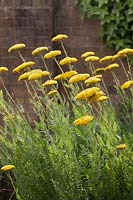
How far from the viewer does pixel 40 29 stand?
24.0 feet

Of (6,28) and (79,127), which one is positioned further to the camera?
(6,28)

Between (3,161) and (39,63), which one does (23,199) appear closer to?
(3,161)

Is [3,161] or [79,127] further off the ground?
[79,127]

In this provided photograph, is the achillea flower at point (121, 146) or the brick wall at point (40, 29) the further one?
the brick wall at point (40, 29)

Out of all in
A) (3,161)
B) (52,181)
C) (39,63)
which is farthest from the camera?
(39,63)

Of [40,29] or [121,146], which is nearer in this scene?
[121,146]

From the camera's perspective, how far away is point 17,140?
163 inches

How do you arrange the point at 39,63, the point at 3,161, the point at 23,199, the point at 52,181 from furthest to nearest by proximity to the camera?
the point at 39,63
the point at 3,161
the point at 23,199
the point at 52,181

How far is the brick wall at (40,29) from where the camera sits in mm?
7324

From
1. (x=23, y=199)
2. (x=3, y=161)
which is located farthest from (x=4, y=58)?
(x=23, y=199)

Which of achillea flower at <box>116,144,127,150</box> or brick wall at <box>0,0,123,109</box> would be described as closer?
achillea flower at <box>116,144,127,150</box>

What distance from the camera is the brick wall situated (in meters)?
7.32

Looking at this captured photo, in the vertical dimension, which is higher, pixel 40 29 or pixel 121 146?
pixel 121 146

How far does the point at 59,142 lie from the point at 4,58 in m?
3.76
